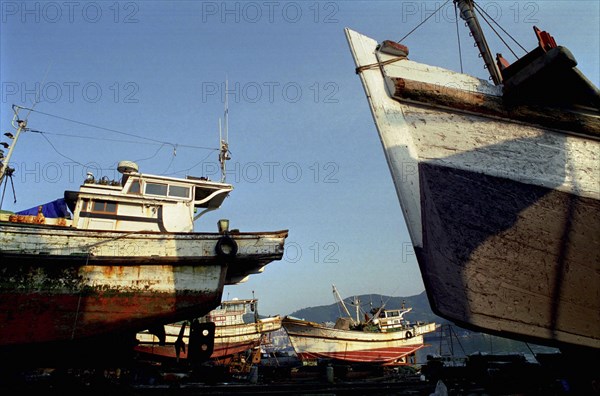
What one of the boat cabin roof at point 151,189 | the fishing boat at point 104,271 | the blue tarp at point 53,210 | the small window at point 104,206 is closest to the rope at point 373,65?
the fishing boat at point 104,271

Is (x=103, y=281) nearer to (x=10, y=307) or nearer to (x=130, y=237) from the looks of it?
(x=130, y=237)

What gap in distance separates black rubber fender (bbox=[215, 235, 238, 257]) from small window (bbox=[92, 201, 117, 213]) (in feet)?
12.1

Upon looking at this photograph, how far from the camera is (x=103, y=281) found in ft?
27.6

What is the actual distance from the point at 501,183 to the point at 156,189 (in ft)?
33.0

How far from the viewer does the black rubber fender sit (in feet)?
30.1

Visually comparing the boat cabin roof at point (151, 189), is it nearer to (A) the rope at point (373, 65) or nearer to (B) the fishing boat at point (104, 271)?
(B) the fishing boat at point (104, 271)

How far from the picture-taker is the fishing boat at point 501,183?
350 centimetres

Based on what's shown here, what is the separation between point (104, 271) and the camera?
8.50 metres

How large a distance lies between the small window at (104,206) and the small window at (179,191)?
5.63 ft

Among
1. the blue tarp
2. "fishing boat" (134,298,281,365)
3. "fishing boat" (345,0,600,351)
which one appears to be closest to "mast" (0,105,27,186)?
the blue tarp

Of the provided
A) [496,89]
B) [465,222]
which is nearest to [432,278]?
[465,222]

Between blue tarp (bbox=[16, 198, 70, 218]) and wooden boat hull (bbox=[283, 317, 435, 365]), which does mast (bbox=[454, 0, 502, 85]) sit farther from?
wooden boat hull (bbox=[283, 317, 435, 365])

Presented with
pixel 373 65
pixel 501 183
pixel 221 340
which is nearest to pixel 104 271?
pixel 373 65

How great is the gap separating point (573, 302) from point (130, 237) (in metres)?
9.20
